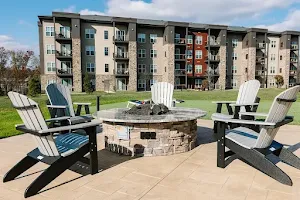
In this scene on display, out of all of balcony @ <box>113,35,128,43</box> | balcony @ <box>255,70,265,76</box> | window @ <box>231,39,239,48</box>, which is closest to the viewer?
balcony @ <box>113,35,128,43</box>

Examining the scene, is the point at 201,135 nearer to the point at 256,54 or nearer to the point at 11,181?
the point at 11,181

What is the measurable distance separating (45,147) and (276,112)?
2777 mm

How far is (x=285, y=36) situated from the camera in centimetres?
3616

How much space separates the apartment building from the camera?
1085 inches

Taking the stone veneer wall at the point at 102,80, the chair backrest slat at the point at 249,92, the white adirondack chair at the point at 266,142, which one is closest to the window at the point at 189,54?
the stone veneer wall at the point at 102,80

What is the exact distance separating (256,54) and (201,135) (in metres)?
35.8

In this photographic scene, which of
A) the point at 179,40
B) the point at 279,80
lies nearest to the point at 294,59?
the point at 279,80

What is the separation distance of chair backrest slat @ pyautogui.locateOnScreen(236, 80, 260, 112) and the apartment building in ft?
83.2

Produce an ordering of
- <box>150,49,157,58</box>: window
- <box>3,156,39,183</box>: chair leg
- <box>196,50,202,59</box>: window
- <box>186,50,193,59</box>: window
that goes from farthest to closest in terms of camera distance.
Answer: <box>196,50,202,59</box>: window, <box>186,50,193,59</box>: window, <box>150,49,157,58</box>: window, <box>3,156,39,183</box>: chair leg

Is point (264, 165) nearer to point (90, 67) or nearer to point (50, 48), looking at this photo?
point (90, 67)

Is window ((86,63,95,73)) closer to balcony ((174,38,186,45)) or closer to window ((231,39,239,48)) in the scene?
balcony ((174,38,186,45))

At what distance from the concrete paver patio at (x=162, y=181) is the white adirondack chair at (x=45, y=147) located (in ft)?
0.47

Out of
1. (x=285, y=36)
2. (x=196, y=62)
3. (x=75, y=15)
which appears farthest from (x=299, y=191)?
(x=285, y=36)

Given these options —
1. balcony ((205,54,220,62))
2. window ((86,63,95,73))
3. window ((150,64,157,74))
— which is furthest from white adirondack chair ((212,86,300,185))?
balcony ((205,54,220,62))
